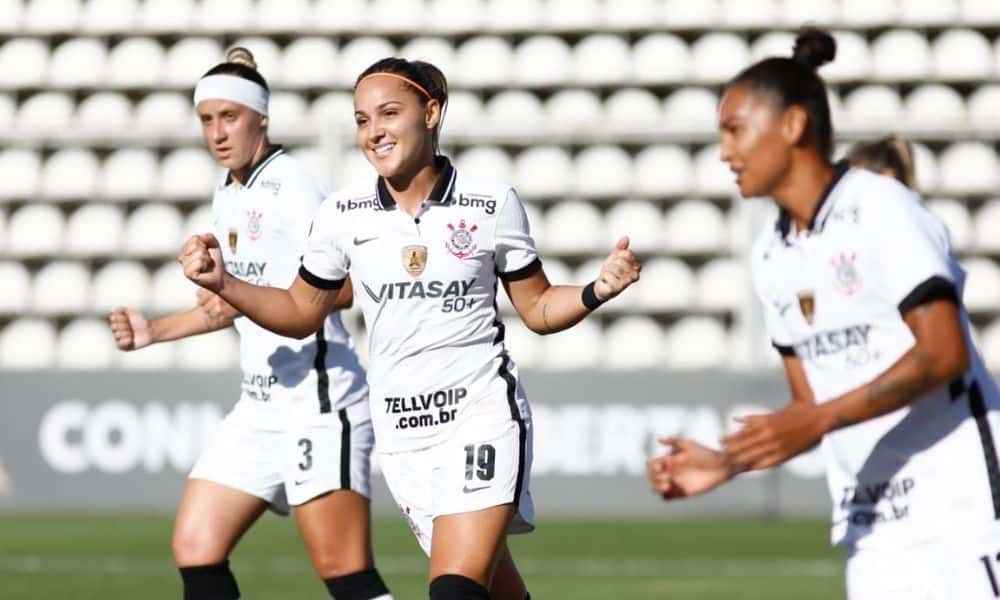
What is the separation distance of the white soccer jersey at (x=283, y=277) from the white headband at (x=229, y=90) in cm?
28

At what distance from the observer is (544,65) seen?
64.3ft

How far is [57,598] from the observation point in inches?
396

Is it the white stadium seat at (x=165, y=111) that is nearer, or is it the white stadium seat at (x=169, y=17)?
the white stadium seat at (x=165, y=111)

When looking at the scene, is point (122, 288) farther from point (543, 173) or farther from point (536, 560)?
point (536, 560)

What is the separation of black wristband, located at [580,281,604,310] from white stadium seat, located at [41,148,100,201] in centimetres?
1353

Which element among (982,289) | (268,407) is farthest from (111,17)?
(268,407)

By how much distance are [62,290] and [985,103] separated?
9731mm

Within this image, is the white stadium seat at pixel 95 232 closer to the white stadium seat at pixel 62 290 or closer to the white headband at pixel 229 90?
the white stadium seat at pixel 62 290

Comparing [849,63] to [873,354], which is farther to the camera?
[849,63]

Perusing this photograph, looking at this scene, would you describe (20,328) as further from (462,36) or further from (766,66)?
(766,66)

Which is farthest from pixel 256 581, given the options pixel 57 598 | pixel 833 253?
pixel 833 253

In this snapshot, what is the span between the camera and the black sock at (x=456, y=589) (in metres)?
5.75

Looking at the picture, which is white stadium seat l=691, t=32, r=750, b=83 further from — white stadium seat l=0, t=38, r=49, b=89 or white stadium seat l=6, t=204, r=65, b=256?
white stadium seat l=0, t=38, r=49, b=89

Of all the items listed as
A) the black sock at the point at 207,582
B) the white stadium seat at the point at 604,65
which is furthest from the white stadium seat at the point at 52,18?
the black sock at the point at 207,582
